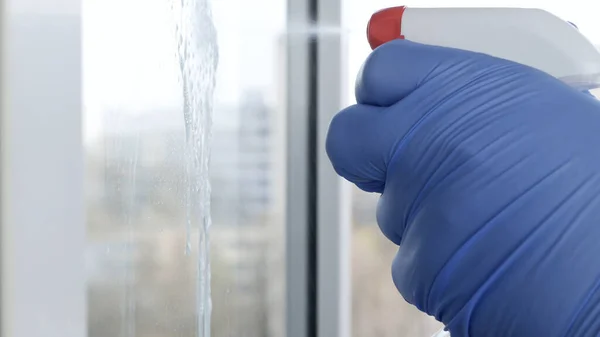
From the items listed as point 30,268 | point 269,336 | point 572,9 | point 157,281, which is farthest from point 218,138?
point 572,9

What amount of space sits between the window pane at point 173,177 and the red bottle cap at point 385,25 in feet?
0.85

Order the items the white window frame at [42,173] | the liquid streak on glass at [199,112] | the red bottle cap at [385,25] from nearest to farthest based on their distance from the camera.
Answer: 1. the white window frame at [42,173]
2. the red bottle cap at [385,25]
3. the liquid streak on glass at [199,112]

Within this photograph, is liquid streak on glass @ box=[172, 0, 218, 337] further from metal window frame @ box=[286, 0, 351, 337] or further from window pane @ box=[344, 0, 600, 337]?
window pane @ box=[344, 0, 600, 337]

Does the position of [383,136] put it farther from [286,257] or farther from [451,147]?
[286,257]

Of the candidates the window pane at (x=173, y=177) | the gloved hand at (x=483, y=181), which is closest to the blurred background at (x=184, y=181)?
the window pane at (x=173, y=177)

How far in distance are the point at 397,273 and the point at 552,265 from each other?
5.1 inches

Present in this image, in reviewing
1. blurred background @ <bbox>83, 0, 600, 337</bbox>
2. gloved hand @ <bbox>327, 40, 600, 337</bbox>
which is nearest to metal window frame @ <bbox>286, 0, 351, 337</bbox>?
blurred background @ <bbox>83, 0, 600, 337</bbox>

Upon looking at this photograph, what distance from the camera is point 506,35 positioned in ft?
1.68

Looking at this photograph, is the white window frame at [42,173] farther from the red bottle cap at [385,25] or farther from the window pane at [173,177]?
the red bottle cap at [385,25]

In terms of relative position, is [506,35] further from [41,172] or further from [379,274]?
[379,274]

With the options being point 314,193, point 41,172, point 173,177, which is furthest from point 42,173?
point 314,193

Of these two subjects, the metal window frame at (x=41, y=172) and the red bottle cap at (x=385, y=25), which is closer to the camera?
the metal window frame at (x=41, y=172)

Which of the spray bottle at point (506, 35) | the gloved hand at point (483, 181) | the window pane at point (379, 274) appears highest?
the spray bottle at point (506, 35)

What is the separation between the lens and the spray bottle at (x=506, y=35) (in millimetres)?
499
